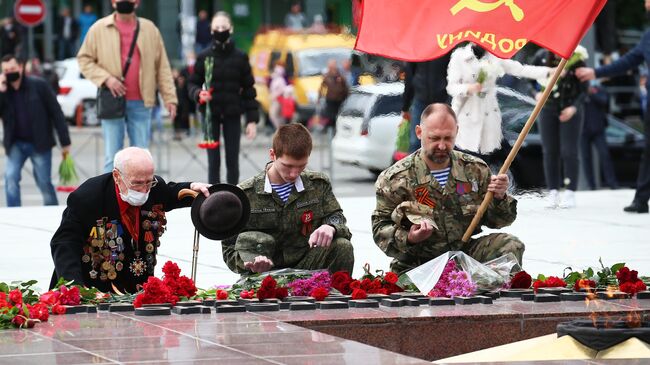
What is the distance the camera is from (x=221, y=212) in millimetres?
8234

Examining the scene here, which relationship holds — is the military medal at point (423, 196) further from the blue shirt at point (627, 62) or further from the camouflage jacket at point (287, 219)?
the blue shirt at point (627, 62)

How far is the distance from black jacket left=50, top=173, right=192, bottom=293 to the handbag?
6.72 metres

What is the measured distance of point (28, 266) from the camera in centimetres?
1137

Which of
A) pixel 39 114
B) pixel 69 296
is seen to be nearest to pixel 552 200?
pixel 39 114

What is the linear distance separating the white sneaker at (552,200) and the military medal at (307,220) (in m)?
7.25

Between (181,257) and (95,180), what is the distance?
3.52m

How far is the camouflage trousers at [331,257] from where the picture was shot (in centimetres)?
895

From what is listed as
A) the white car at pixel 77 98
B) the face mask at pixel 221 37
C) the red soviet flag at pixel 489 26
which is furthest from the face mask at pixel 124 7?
the white car at pixel 77 98

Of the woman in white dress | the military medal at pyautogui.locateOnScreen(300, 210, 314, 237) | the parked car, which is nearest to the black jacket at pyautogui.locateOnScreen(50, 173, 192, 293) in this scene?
the military medal at pyautogui.locateOnScreen(300, 210, 314, 237)

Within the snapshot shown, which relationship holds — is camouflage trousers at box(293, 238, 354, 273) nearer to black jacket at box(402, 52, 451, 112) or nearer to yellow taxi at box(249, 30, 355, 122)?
black jacket at box(402, 52, 451, 112)

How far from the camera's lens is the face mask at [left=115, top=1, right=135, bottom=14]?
1513 centimetres

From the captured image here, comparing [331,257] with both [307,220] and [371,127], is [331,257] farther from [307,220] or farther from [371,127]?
[371,127]

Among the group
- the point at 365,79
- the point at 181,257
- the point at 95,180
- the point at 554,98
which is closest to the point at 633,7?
the point at 365,79

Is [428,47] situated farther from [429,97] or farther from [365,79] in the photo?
[365,79]
